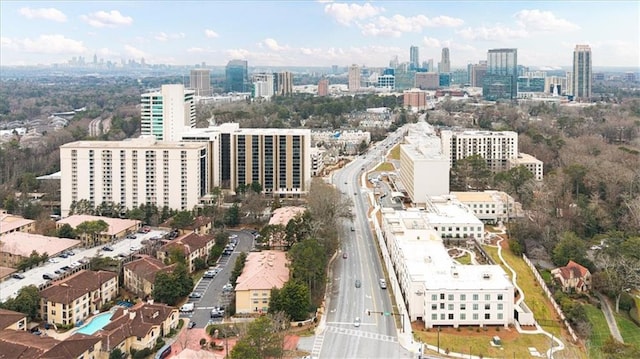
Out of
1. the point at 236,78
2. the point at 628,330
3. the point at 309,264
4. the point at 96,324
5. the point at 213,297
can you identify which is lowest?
the point at 628,330

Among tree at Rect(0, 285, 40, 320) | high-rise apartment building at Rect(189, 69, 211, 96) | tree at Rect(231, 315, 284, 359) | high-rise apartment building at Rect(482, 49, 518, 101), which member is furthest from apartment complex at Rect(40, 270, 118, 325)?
high-rise apartment building at Rect(189, 69, 211, 96)

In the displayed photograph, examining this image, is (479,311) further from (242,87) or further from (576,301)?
(242,87)

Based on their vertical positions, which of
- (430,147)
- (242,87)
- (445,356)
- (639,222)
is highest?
(242,87)

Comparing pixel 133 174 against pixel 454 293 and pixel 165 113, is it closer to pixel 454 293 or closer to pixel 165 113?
pixel 165 113

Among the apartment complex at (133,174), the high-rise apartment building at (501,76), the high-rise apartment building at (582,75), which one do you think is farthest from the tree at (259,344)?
the high-rise apartment building at (582,75)

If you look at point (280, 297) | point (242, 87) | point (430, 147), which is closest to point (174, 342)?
point (280, 297)

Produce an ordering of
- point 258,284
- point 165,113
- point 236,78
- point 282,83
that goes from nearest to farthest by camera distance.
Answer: point 258,284, point 165,113, point 282,83, point 236,78

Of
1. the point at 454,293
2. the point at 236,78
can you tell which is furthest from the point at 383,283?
the point at 236,78

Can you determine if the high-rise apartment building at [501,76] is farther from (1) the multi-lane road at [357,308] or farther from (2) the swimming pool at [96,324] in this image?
(2) the swimming pool at [96,324]
